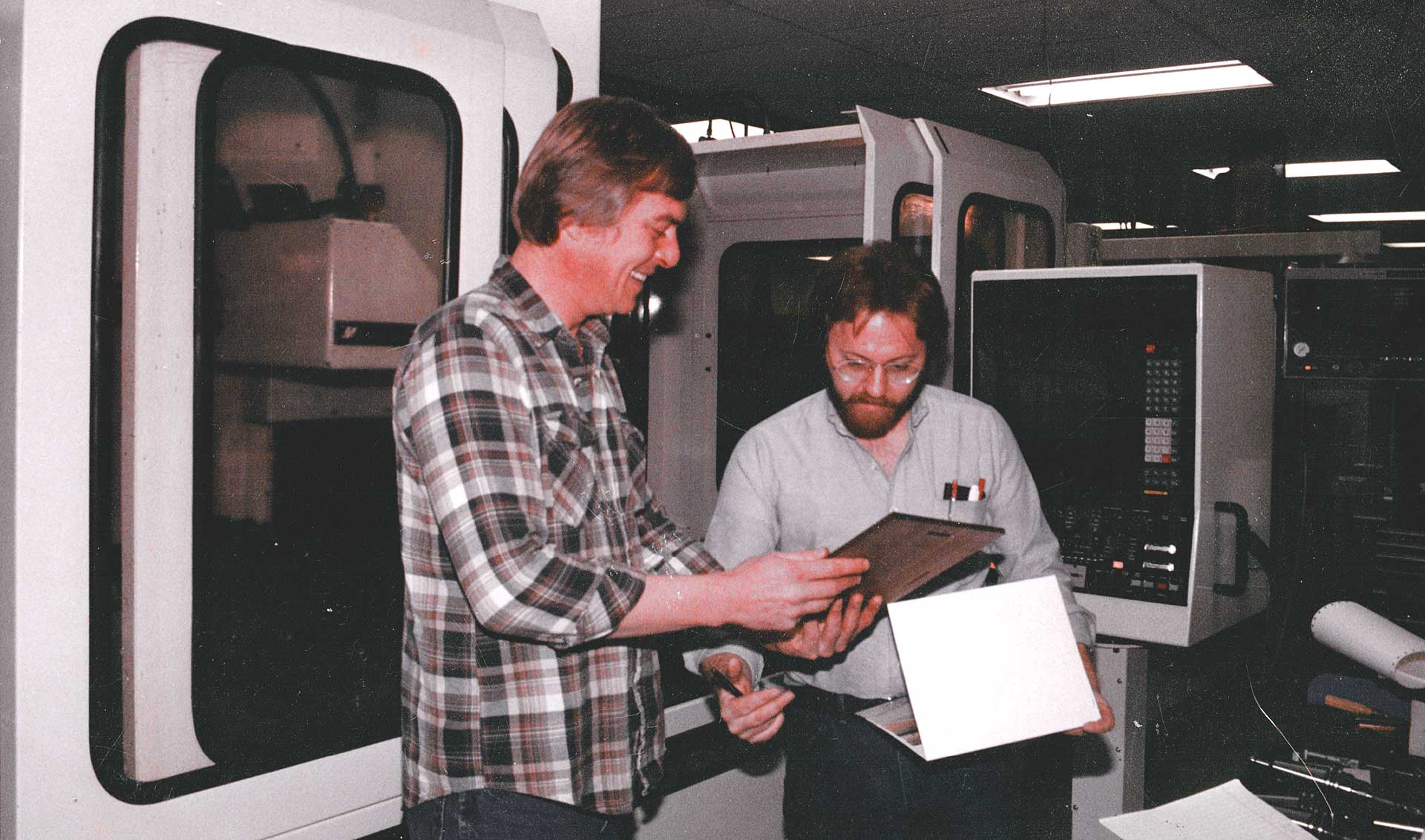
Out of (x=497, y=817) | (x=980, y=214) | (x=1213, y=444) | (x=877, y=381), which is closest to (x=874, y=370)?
(x=877, y=381)

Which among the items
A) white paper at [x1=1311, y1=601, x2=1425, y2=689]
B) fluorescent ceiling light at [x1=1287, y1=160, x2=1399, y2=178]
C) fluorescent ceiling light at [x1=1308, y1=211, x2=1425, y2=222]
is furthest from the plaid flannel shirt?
fluorescent ceiling light at [x1=1308, y1=211, x2=1425, y2=222]

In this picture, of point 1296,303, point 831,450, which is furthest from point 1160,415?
point 831,450

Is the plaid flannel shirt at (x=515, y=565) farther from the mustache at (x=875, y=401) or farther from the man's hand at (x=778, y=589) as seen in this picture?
the mustache at (x=875, y=401)

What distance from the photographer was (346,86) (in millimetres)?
1504

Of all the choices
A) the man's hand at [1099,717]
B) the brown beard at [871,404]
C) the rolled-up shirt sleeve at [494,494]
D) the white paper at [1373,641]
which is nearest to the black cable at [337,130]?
the rolled-up shirt sleeve at [494,494]

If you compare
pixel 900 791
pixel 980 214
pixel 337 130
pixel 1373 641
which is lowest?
pixel 900 791

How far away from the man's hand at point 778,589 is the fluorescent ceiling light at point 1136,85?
16.2ft

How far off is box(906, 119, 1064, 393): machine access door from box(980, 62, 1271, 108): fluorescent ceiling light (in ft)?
8.62

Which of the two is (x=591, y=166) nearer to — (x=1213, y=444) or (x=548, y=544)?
(x=548, y=544)

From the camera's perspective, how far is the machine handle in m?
2.57

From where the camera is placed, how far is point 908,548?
1405 millimetres

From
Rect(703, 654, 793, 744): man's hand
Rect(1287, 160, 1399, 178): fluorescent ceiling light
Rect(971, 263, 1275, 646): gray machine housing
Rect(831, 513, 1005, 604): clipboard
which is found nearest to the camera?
Rect(831, 513, 1005, 604): clipboard

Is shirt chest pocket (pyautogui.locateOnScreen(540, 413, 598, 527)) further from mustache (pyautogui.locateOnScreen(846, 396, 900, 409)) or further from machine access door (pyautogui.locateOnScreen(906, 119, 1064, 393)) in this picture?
machine access door (pyautogui.locateOnScreen(906, 119, 1064, 393))

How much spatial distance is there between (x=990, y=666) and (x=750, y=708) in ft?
1.14
